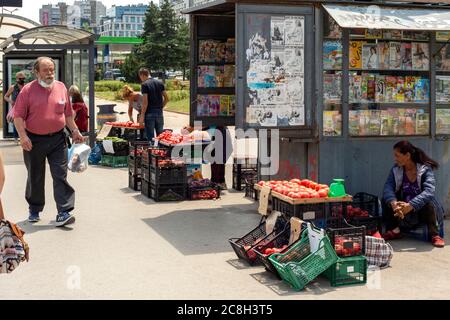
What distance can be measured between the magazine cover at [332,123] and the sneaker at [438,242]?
5.56 ft

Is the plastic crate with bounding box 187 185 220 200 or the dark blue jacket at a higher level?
the dark blue jacket

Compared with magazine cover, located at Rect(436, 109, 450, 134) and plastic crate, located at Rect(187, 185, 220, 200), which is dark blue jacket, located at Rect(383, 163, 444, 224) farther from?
plastic crate, located at Rect(187, 185, 220, 200)

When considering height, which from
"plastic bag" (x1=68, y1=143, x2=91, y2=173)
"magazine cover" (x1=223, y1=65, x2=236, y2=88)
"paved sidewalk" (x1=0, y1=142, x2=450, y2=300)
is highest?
"magazine cover" (x1=223, y1=65, x2=236, y2=88)

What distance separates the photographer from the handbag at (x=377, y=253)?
22.0 feet

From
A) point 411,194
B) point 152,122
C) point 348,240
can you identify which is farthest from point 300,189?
point 152,122

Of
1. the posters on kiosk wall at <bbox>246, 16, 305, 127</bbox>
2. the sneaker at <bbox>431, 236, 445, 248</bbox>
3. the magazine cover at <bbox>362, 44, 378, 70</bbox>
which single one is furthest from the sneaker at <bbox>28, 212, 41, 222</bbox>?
the sneaker at <bbox>431, 236, 445, 248</bbox>

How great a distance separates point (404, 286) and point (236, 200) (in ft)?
15.5

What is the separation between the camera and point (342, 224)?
7.01m

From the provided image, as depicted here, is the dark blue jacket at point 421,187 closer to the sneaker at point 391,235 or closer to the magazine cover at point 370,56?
the sneaker at point 391,235

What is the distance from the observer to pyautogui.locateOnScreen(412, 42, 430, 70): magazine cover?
8.90 metres

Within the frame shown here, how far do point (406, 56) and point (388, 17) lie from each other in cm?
76

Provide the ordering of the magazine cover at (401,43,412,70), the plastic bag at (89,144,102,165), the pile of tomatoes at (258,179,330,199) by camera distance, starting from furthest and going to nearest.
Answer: the plastic bag at (89,144,102,165) < the magazine cover at (401,43,412,70) < the pile of tomatoes at (258,179,330,199)

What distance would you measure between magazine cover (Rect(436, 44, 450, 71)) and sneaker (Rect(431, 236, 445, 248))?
94.1 inches

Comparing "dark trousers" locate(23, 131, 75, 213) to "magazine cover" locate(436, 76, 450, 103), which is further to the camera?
"magazine cover" locate(436, 76, 450, 103)
